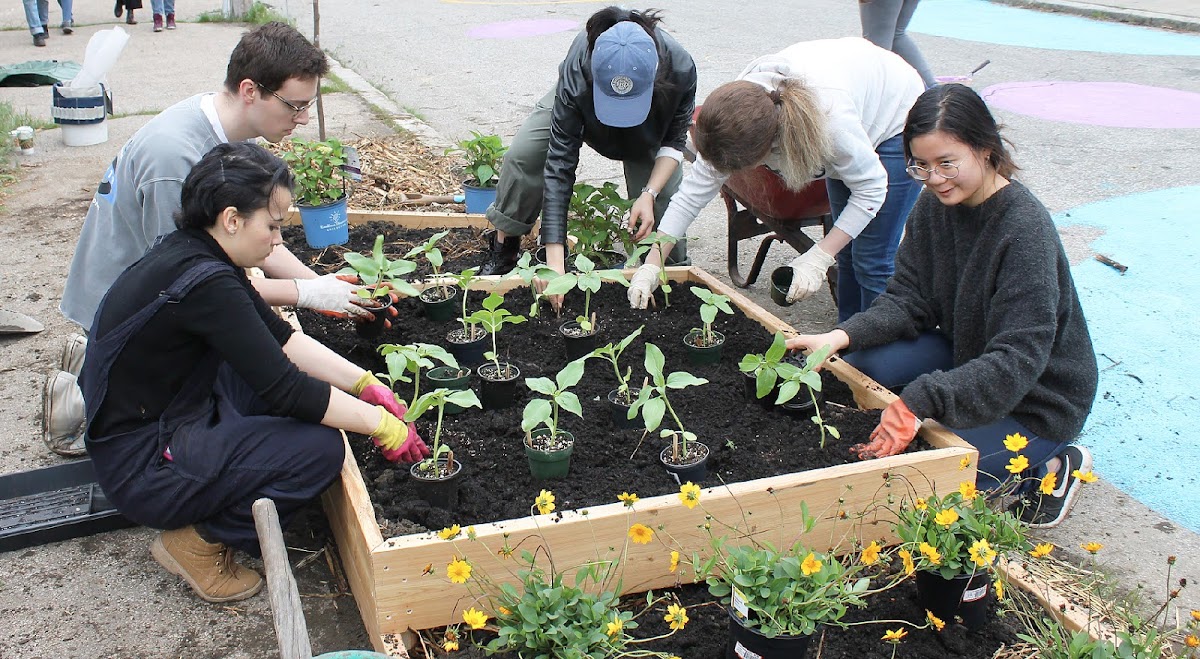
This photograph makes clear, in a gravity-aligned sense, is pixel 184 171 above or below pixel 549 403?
above

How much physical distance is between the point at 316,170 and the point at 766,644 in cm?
306

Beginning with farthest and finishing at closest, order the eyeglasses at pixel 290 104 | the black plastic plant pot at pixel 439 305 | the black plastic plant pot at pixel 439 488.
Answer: the black plastic plant pot at pixel 439 305, the eyeglasses at pixel 290 104, the black plastic plant pot at pixel 439 488

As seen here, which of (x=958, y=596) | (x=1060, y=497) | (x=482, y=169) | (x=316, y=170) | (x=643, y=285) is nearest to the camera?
(x=958, y=596)

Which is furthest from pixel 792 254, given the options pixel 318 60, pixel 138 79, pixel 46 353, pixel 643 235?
pixel 138 79

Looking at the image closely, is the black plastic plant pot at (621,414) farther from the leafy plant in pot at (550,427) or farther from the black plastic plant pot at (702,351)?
the black plastic plant pot at (702,351)

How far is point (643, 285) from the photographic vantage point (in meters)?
3.39

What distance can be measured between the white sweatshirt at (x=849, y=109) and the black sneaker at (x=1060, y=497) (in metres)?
0.95

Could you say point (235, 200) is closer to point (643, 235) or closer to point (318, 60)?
point (318, 60)

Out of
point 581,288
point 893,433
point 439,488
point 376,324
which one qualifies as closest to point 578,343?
point 581,288

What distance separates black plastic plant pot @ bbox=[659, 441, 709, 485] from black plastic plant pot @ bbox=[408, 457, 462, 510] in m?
0.53

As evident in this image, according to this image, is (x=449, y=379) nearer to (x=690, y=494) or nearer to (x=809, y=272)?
(x=690, y=494)

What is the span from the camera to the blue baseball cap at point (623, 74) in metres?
3.06

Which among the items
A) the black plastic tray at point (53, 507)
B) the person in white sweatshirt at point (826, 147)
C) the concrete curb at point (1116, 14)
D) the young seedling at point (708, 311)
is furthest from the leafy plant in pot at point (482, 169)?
the concrete curb at point (1116, 14)

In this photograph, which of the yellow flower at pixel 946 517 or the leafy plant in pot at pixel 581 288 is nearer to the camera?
the yellow flower at pixel 946 517
